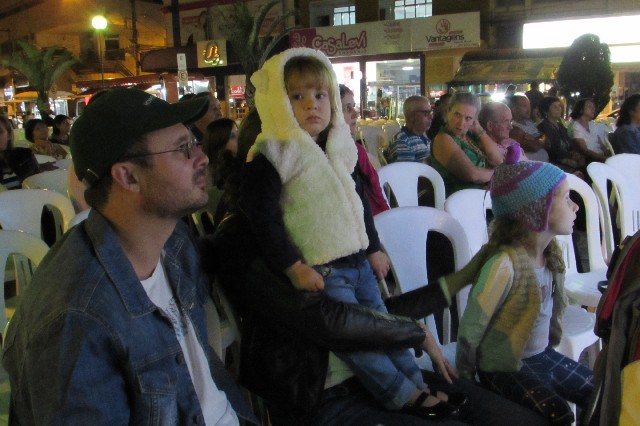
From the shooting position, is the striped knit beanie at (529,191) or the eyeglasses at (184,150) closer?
the eyeglasses at (184,150)

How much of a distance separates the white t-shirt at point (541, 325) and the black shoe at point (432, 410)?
45 cm

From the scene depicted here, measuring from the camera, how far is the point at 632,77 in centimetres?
1788

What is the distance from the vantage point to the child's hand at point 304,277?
5.91 ft

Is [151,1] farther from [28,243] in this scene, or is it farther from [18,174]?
[28,243]

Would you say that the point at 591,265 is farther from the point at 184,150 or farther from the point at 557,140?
the point at 557,140

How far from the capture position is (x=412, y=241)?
2.68 metres

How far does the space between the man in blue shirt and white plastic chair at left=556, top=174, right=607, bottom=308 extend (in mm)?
1871

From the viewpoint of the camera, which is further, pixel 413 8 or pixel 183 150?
pixel 413 8

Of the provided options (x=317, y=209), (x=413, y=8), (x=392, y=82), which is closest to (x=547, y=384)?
(x=317, y=209)

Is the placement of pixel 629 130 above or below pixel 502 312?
above

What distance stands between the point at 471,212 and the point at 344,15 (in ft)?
71.3

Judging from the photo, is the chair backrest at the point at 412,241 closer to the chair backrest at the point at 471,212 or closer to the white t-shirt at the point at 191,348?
the chair backrest at the point at 471,212

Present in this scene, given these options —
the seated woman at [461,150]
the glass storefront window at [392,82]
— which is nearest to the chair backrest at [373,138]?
the seated woman at [461,150]

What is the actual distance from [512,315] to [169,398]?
1.26m
